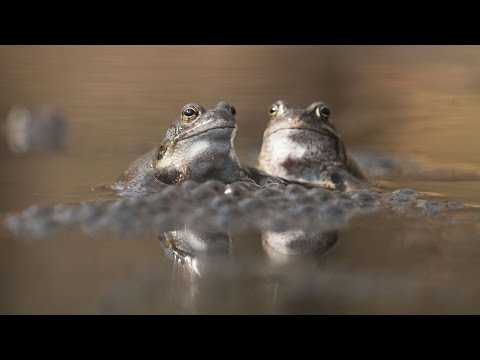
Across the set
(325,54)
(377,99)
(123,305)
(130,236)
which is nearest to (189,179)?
(130,236)

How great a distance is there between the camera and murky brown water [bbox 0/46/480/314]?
13.5ft

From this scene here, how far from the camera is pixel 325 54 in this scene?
15719mm

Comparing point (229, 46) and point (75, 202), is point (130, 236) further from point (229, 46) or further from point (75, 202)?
point (229, 46)

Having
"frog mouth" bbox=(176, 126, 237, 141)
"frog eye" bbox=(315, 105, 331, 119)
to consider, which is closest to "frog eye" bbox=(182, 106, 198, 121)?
"frog mouth" bbox=(176, 126, 237, 141)

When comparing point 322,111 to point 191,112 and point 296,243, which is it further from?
point 296,243

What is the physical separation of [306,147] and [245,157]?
1.67 metres

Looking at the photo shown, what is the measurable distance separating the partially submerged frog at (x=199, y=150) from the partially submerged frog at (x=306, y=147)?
135 cm

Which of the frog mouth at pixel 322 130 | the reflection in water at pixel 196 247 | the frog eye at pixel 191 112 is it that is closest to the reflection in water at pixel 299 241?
the reflection in water at pixel 196 247

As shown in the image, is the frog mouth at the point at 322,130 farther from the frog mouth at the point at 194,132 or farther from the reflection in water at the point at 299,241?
the reflection in water at the point at 299,241

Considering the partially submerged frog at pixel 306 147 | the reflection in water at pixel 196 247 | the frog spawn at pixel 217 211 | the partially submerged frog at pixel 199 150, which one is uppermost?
the partially submerged frog at pixel 306 147

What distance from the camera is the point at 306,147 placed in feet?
28.1

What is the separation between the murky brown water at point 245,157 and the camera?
162 inches

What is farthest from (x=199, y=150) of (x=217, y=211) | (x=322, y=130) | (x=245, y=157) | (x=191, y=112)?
(x=245, y=157)

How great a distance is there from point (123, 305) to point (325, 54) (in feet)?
41.0
